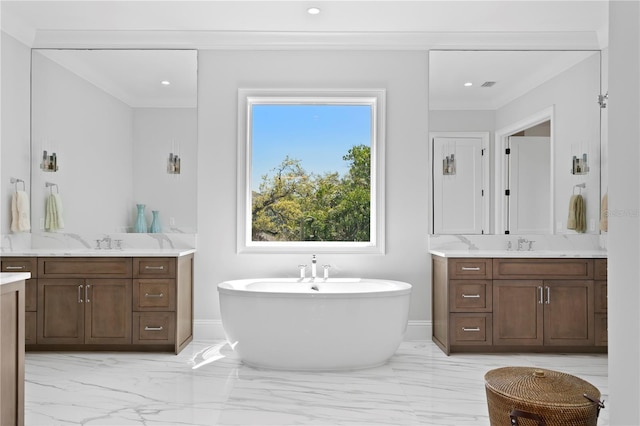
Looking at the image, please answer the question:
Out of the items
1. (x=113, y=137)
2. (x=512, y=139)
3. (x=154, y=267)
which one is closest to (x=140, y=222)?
(x=154, y=267)

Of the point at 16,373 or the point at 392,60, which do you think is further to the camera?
the point at 392,60

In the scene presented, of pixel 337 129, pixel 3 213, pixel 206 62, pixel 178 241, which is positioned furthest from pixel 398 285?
pixel 3 213

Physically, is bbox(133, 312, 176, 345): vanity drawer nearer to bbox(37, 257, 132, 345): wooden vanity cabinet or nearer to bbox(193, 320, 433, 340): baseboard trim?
bbox(37, 257, 132, 345): wooden vanity cabinet

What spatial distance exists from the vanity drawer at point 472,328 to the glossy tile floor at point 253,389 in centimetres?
13

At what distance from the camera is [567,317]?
3.77 m

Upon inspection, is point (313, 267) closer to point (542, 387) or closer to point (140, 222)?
point (140, 222)

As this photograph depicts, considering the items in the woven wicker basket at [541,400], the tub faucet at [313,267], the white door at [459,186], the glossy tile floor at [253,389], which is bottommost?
the glossy tile floor at [253,389]

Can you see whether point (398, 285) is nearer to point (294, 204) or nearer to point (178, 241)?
point (294, 204)

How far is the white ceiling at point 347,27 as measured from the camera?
367 centimetres

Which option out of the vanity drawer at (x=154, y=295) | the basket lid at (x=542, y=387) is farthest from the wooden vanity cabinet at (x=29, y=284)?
the basket lid at (x=542, y=387)

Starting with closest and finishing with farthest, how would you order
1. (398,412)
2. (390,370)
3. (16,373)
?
(16,373) < (398,412) < (390,370)

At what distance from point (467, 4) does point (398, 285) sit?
211 cm

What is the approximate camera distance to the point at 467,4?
363cm

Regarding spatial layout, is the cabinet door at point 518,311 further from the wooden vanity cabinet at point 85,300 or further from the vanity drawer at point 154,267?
the wooden vanity cabinet at point 85,300
